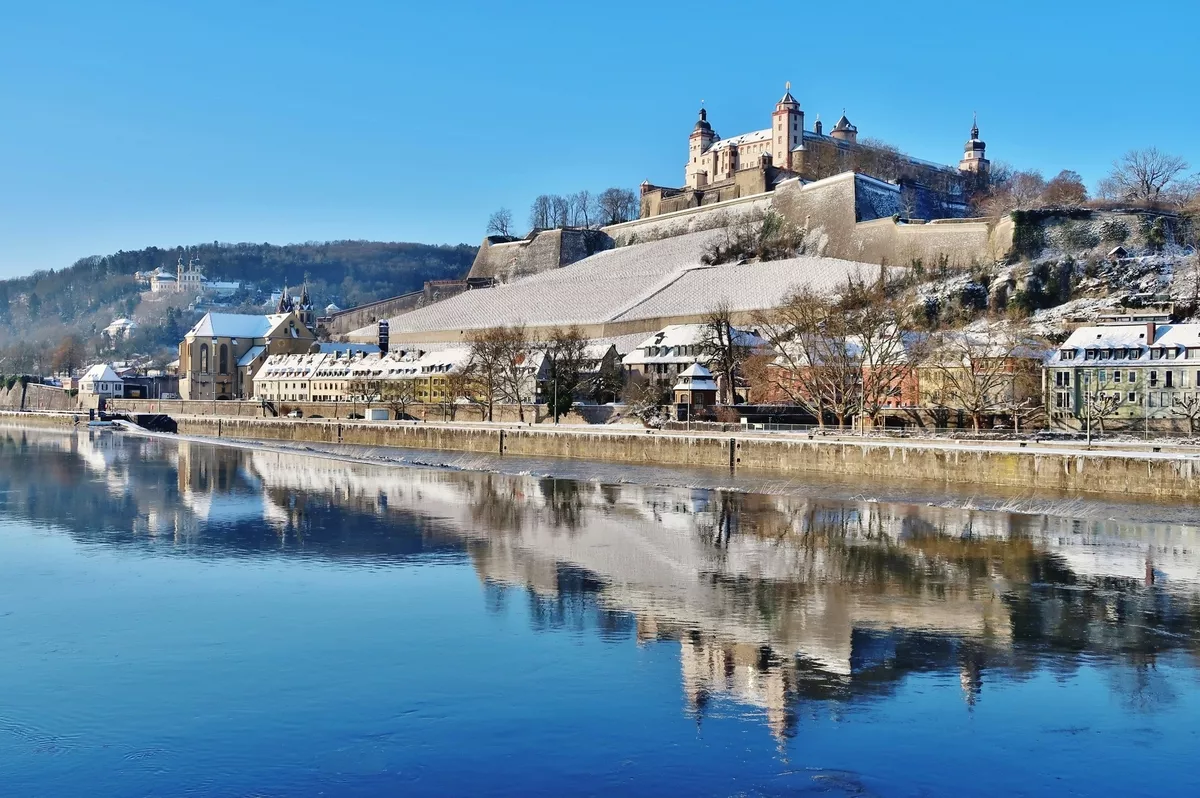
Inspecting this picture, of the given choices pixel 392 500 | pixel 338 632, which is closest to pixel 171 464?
pixel 392 500

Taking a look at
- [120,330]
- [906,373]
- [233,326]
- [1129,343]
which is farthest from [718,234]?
[120,330]

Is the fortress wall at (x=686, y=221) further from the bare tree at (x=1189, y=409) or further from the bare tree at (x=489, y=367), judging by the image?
the bare tree at (x=1189, y=409)

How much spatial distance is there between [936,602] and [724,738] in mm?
6613

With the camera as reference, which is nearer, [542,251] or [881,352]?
[881,352]

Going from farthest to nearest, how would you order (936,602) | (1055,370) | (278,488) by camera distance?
(1055,370) → (278,488) → (936,602)

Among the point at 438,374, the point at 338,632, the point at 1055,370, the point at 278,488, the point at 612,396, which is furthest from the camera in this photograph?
the point at 438,374

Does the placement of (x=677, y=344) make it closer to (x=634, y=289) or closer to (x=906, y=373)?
(x=906, y=373)

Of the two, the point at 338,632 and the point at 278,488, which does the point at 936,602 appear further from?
the point at 278,488

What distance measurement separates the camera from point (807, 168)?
82.3 metres

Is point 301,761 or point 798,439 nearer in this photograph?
point 301,761

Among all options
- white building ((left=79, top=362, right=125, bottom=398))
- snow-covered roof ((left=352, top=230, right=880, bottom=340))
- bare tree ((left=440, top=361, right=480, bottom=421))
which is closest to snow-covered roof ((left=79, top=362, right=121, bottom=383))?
white building ((left=79, top=362, right=125, bottom=398))

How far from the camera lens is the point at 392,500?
2830 centimetres

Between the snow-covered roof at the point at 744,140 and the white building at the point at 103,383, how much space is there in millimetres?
48270

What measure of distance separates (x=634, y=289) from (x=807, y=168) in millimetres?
19822
